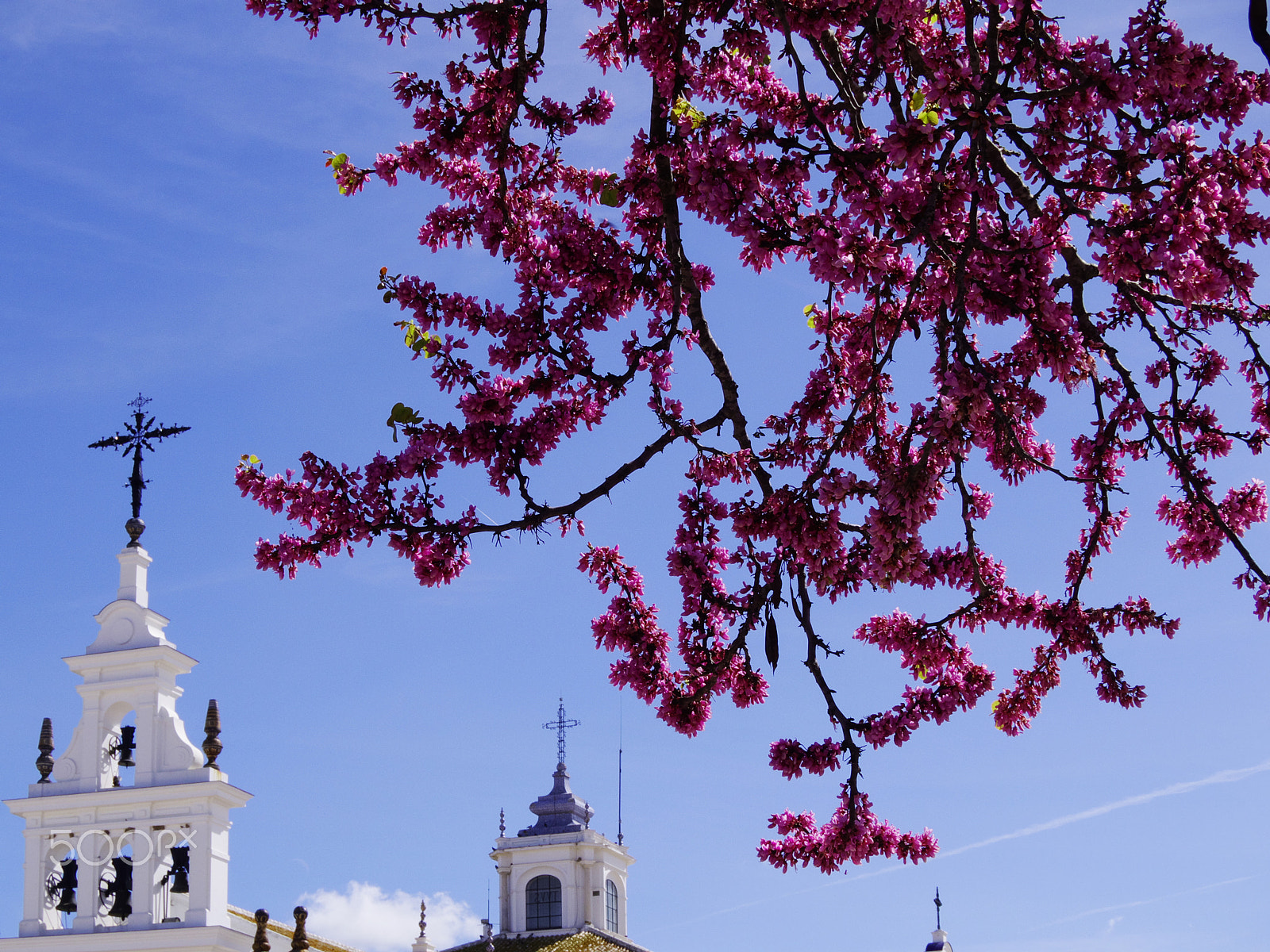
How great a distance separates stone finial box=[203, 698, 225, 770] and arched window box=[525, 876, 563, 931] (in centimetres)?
1929

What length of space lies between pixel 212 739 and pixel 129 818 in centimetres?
189

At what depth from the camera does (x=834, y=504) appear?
6.45m

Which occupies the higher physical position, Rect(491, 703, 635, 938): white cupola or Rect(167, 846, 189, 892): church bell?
Rect(491, 703, 635, 938): white cupola

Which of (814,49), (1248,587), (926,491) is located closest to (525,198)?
(814,49)

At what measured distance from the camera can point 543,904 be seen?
1768 inches

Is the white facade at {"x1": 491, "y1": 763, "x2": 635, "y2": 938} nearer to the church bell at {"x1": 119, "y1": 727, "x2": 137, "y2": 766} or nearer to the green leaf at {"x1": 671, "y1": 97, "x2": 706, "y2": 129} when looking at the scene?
the church bell at {"x1": 119, "y1": 727, "x2": 137, "y2": 766}

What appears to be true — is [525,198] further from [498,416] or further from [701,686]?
[701,686]

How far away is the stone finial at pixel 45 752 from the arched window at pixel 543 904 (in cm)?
1934

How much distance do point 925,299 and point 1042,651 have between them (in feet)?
6.41

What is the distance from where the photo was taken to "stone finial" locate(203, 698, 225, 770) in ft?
89.4

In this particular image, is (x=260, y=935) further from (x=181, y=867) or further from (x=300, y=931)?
(x=181, y=867)

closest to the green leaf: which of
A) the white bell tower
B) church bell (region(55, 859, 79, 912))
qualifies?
the white bell tower

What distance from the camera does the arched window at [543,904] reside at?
44.6 metres

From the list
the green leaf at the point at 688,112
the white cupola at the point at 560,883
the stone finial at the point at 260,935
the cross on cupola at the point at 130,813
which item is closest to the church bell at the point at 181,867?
the cross on cupola at the point at 130,813
